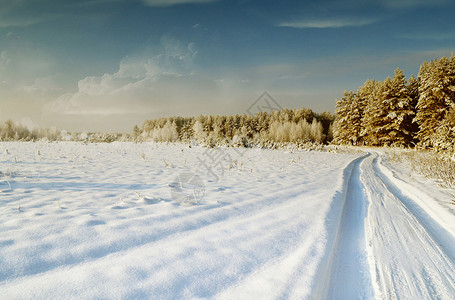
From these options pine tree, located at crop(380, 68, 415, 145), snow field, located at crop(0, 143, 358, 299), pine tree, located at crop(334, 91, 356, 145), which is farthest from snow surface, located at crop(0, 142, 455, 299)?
pine tree, located at crop(334, 91, 356, 145)

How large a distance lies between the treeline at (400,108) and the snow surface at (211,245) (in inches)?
883

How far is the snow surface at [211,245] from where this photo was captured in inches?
65.6

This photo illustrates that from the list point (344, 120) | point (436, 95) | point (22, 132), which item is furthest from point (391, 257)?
point (344, 120)

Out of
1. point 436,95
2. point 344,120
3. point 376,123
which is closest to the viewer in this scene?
point 436,95

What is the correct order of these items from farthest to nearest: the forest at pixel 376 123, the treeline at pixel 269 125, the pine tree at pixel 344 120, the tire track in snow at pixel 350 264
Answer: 1. the pine tree at pixel 344 120
2. the treeline at pixel 269 125
3. the forest at pixel 376 123
4. the tire track in snow at pixel 350 264

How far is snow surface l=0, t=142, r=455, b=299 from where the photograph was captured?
65.6 inches

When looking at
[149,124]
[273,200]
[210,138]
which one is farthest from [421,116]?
[149,124]

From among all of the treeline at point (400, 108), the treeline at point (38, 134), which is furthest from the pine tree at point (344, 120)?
the treeline at point (38, 134)

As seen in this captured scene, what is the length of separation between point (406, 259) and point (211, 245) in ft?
6.75

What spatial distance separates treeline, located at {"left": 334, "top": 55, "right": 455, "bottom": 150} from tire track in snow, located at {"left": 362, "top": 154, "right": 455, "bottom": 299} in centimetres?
2187

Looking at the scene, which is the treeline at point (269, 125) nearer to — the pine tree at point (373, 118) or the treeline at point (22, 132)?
the pine tree at point (373, 118)

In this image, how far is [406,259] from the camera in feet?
7.43

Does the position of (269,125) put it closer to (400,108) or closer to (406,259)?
(400,108)

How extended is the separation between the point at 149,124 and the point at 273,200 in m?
84.5
